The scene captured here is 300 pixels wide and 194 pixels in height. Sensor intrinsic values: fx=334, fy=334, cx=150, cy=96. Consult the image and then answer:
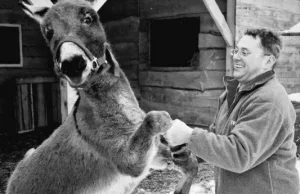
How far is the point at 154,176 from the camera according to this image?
4.76m

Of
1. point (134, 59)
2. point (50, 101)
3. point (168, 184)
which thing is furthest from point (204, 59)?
point (50, 101)

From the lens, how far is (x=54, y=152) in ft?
7.22

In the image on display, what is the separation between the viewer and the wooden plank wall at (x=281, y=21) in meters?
5.48

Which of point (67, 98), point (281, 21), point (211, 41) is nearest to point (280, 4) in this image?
point (281, 21)

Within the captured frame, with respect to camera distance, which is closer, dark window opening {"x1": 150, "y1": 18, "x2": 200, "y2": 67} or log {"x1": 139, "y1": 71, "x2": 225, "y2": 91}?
log {"x1": 139, "y1": 71, "x2": 225, "y2": 91}

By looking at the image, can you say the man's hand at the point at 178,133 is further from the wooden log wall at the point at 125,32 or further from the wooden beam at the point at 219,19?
the wooden log wall at the point at 125,32

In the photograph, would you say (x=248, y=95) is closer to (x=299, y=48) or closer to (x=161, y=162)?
(x=161, y=162)

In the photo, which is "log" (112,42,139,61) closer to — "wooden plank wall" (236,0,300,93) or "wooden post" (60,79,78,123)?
"wooden plank wall" (236,0,300,93)

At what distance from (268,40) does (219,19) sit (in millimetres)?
3447

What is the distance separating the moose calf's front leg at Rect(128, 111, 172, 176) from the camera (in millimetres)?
1836

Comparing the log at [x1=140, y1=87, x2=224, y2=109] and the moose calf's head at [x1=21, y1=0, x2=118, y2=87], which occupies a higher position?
the moose calf's head at [x1=21, y1=0, x2=118, y2=87]

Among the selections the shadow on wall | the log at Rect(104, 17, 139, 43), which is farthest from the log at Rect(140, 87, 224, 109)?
the shadow on wall

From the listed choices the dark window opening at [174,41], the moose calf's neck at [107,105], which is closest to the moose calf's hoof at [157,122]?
the moose calf's neck at [107,105]

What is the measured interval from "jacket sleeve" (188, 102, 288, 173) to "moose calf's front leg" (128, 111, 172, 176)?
0.62 ft
